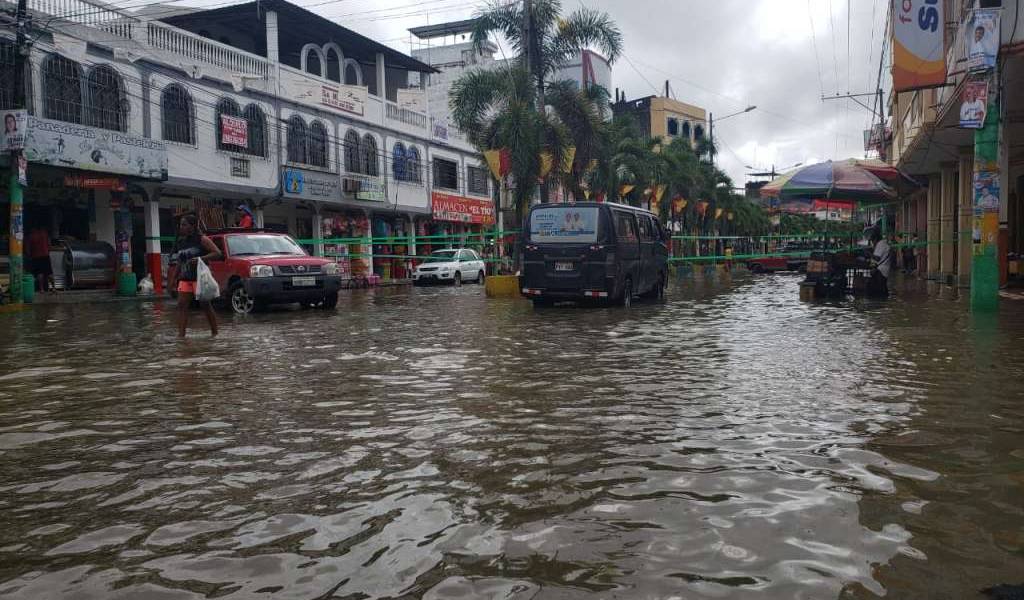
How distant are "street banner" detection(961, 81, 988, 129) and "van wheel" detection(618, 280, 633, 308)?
20.3 feet

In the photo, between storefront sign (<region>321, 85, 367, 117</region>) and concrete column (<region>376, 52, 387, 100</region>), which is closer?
storefront sign (<region>321, 85, 367, 117</region>)

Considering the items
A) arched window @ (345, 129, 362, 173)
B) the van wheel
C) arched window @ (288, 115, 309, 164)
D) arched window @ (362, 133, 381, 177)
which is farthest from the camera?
arched window @ (362, 133, 381, 177)

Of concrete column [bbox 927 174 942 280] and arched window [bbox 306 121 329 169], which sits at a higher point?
arched window [bbox 306 121 329 169]

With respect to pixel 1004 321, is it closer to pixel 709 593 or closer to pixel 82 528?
pixel 709 593

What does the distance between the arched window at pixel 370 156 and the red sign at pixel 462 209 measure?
465 centimetres

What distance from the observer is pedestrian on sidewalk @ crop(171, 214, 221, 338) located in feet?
34.6

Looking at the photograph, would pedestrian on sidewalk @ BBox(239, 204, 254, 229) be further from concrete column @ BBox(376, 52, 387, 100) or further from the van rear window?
the van rear window

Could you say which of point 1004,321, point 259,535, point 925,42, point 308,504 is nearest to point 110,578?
point 259,535

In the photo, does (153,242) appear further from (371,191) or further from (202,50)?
(371,191)

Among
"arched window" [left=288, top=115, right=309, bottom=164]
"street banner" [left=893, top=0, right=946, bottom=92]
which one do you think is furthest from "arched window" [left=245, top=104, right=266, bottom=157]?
"street banner" [left=893, top=0, right=946, bottom=92]

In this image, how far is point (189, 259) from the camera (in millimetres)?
10703

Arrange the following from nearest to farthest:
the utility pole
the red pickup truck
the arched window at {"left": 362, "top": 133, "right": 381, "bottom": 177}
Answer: the red pickup truck → the utility pole → the arched window at {"left": 362, "top": 133, "right": 381, "bottom": 177}

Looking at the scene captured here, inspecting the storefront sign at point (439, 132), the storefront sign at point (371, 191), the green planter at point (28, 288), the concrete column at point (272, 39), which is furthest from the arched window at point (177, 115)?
the storefront sign at point (439, 132)

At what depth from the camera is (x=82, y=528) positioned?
10.6 feet
